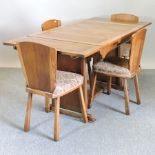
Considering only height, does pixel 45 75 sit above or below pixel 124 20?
below

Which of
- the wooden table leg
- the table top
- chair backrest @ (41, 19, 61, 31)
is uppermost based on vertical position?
chair backrest @ (41, 19, 61, 31)

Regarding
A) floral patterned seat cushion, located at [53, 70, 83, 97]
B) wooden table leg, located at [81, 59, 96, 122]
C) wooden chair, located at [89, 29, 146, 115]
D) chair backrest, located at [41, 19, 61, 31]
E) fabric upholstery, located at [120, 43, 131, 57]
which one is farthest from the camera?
fabric upholstery, located at [120, 43, 131, 57]

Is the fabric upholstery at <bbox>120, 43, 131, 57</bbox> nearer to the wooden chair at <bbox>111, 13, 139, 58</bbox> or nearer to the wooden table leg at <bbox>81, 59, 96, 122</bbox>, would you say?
the wooden chair at <bbox>111, 13, 139, 58</bbox>

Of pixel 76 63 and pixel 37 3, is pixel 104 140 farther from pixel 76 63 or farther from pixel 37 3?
pixel 37 3

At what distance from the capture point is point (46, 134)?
8.08 ft

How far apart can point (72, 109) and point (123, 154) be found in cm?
74

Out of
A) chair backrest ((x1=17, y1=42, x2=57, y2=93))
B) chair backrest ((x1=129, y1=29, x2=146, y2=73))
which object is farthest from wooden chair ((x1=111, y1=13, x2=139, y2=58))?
chair backrest ((x1=17, y1=42, x2=57, y2=93))

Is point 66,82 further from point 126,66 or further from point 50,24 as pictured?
point 50,24

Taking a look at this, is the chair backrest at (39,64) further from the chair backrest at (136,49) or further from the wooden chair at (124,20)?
the wooden chair at (124,20)

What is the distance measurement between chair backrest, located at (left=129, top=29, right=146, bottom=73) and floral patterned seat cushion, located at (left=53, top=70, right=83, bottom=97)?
531 millimetres

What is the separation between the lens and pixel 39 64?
2201 millimetres

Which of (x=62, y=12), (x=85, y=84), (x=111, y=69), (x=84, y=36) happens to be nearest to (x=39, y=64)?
(x=85, y=84)

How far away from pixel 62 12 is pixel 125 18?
0.95 m

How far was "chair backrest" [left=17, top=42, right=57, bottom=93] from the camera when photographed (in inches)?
83.6
